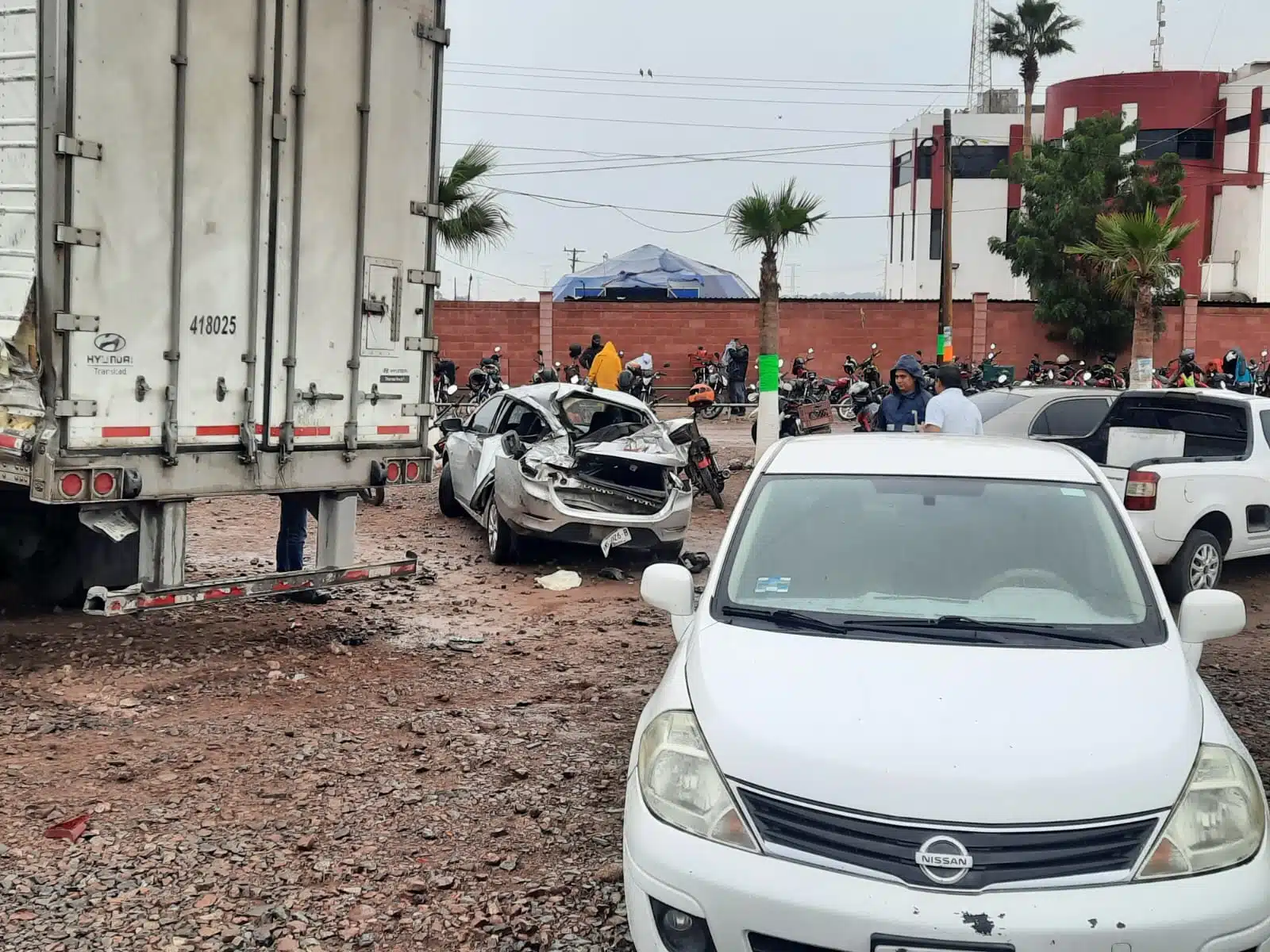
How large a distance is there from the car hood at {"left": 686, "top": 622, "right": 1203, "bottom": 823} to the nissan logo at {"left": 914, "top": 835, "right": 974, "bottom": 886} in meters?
0.06

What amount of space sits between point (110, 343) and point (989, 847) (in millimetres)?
4755

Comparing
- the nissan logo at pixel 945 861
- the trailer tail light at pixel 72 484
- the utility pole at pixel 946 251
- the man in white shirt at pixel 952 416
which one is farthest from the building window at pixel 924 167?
the nissan logo at pixel 945 861

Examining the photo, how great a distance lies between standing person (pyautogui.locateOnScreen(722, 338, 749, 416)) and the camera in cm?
2708

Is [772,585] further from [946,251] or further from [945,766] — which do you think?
[946,251]

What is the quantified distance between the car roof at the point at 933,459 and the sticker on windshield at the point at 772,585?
1.71 feet

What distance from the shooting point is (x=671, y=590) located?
4258mm

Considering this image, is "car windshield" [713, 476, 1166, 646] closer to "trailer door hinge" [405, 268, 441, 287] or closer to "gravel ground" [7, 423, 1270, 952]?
"gravel ground" [7, 423, 1270, 952]

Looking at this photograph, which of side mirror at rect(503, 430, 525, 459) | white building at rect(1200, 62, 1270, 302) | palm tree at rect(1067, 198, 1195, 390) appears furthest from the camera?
white building at rect(1200, 62, 1270, 302)

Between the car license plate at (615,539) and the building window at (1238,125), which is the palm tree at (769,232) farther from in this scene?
the building window at (1238,125)

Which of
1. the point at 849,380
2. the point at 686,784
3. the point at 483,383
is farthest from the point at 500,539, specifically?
the point at 849,380

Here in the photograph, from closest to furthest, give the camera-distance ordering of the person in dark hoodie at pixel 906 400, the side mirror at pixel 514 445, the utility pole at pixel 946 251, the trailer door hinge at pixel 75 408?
the trailer door hinge at pixel 75 408
the person in dark hoodie at pixel 906 400
the side mirror at pixel 514 445
the utility pole at pixel 946 251

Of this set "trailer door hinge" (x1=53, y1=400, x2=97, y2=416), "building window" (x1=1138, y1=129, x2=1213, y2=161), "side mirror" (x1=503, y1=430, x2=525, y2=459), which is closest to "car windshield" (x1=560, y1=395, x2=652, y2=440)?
"side mirror" (x1=503, y1=430, x2=525, y2=459)

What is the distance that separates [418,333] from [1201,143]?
4434 centimetres

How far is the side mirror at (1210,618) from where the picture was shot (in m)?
3.90
